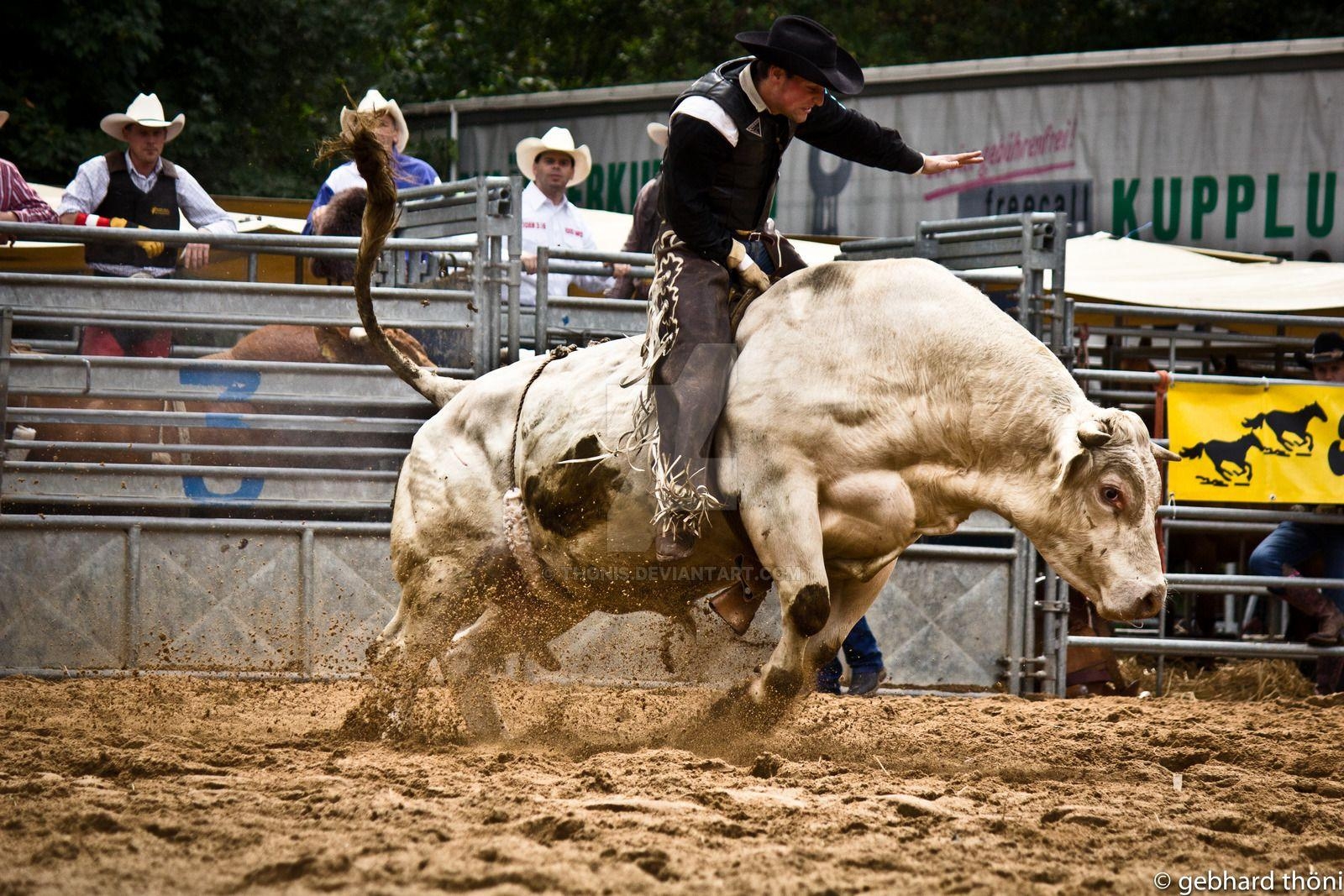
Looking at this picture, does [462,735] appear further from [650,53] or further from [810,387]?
[650,53]

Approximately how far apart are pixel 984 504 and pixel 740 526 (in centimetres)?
83

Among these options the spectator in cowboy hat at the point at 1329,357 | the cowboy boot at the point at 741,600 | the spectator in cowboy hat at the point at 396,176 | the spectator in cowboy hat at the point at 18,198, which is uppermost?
the spectator in cowboy hat at the point at 396,176

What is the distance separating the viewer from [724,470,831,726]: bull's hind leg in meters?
4.95

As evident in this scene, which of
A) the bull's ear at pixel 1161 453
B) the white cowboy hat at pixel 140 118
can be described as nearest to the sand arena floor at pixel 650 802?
the bull's ear at pixel 1161 453

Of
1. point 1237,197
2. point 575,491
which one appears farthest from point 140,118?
point 1237,197

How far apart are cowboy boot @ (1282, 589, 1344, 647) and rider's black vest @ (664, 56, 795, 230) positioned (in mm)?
4043

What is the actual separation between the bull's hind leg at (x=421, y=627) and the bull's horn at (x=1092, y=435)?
98.7 inches

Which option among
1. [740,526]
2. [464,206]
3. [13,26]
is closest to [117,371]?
[464,206]

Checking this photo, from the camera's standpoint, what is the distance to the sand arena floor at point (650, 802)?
346 cm

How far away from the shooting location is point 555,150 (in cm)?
912

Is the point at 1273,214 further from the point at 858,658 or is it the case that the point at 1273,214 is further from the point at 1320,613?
the point at 858,658

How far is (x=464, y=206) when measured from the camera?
7.96 metres

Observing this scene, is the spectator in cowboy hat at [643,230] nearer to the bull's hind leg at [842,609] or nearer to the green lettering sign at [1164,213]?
the bull's hind leg at [842,609]

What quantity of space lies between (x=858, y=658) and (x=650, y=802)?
11.2ft
